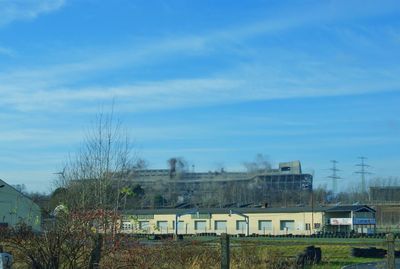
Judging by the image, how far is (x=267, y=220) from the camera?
10212cm

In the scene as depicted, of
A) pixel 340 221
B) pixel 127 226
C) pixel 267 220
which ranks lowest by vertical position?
pixel 127 226

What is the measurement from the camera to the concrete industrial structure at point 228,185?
557ft

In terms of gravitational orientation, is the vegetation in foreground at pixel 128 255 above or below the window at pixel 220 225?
below

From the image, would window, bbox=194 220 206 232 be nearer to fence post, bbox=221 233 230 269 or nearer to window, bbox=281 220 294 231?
window, bbox=281 220 294 231

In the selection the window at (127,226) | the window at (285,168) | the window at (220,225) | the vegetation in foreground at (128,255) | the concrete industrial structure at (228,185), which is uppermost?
the window at (285,168)

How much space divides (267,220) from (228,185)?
78.1 meters

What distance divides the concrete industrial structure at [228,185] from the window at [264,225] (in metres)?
55.7

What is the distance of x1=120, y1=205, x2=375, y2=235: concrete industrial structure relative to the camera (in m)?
96.6

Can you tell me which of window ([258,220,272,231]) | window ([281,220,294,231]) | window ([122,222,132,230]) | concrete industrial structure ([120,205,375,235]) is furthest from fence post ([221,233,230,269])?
window ([258,220,272,231])

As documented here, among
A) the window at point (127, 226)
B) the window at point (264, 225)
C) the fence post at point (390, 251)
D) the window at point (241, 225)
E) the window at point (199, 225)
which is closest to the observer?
the fence post at point (390, 251)

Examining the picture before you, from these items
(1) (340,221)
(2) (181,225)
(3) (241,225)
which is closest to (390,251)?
(1) (340,221)

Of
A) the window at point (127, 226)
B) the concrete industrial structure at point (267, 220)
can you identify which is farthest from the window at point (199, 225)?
the window at point (127, 226)

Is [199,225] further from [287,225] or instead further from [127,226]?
[127,226]

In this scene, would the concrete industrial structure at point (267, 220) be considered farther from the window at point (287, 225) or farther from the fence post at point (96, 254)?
the fence post at point (96, 254)
